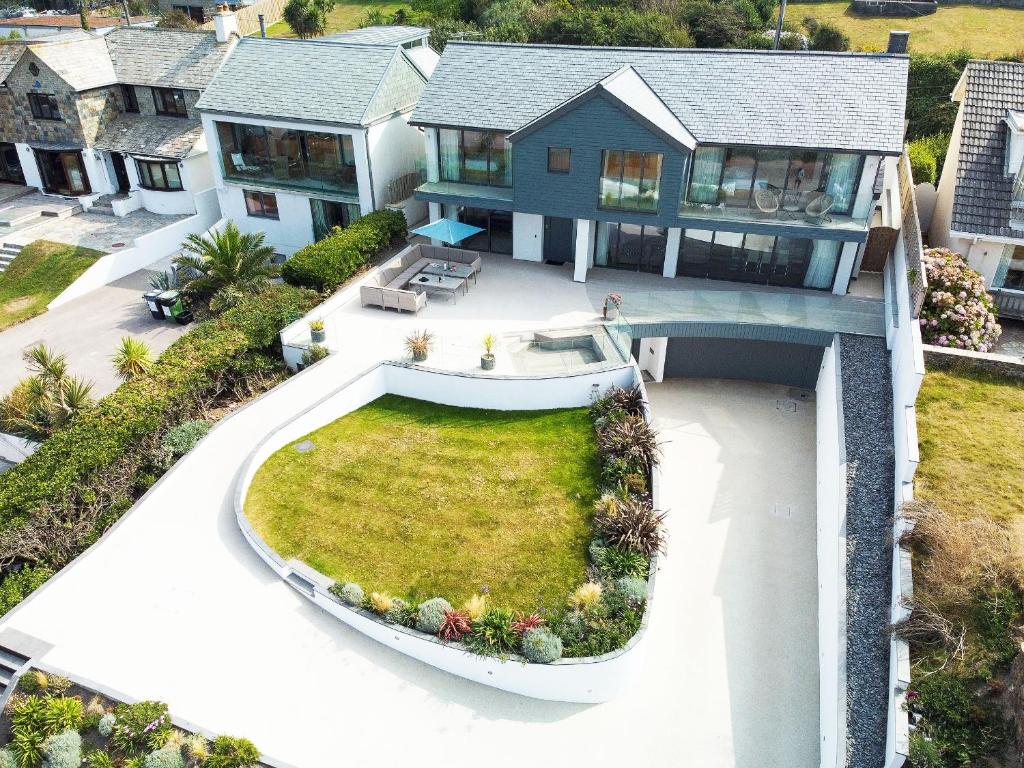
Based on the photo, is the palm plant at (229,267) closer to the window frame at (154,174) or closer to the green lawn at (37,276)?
the green lawn at (37,276)

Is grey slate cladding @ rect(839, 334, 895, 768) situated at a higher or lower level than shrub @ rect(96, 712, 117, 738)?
higher

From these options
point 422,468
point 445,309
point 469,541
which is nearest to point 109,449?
point 422,468

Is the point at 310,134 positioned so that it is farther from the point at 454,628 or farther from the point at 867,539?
the point at 867,539

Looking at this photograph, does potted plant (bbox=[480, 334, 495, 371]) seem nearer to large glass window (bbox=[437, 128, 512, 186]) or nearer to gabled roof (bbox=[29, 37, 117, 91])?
large glass window (bbox=[437, 128, 512, 186])

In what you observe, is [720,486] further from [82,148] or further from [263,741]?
[82,148]

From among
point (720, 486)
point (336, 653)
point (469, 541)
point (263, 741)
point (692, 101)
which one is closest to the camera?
point (263, 741)

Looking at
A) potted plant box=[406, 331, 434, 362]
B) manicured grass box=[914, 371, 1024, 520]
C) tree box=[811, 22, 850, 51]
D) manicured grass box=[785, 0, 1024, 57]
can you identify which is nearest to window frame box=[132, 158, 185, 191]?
potted plant box=[406, 331, 434, 362]

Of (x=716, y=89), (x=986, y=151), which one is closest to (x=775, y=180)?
(x=716, y=89)
